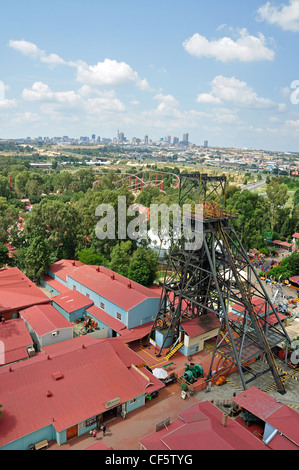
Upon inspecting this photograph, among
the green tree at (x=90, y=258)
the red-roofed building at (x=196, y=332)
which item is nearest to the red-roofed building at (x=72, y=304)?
the green tree at (x=90, y=258)

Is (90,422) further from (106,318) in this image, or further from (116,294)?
(116,294)

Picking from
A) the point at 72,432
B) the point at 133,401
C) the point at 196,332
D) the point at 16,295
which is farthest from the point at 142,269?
the point at 72,432

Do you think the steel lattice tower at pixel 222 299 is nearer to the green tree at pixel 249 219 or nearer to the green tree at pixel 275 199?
the green tree at pixel 249 219

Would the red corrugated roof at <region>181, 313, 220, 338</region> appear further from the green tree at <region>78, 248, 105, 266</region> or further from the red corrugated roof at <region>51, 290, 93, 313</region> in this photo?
the green tree at <region>78, 248, 105, 266</region>
